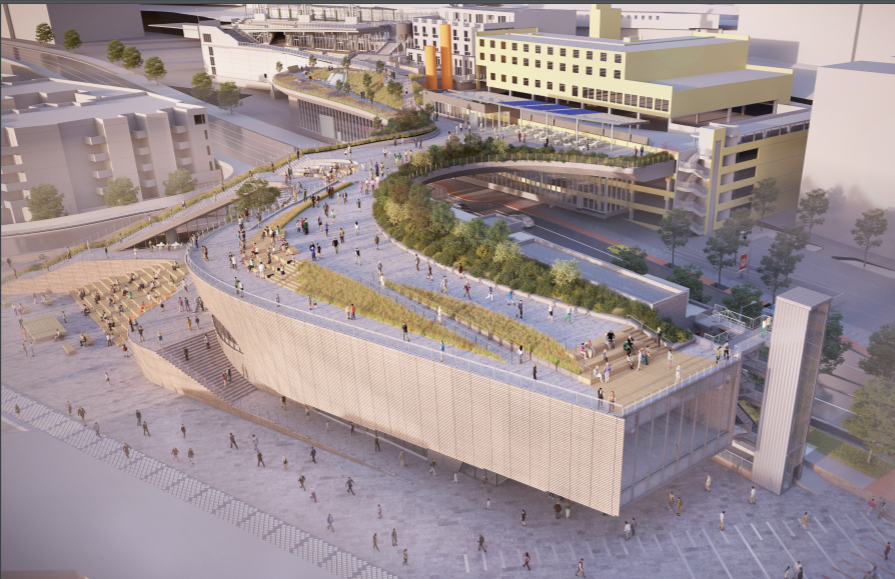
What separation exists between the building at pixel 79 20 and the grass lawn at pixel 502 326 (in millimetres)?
99384

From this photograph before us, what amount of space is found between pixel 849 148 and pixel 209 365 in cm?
4547

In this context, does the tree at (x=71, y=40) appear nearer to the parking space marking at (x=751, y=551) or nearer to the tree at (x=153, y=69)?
the tree at (x=153, y=69)

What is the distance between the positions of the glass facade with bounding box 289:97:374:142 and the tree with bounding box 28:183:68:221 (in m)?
27.6

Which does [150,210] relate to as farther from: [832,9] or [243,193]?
[832,9]

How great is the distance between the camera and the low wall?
51.7 m

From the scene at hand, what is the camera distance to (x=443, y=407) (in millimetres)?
28750

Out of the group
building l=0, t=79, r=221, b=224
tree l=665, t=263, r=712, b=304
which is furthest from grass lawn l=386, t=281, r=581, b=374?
building l=0, t=79, r=221, b=224

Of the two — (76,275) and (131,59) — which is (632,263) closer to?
(76,275)

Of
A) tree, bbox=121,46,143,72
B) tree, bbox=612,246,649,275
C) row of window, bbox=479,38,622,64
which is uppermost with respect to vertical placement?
row of window, bbox=479,38,622,64

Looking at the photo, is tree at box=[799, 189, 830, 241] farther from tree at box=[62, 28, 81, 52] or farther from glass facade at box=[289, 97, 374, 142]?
tree at box=[62, 28, 81, 52]

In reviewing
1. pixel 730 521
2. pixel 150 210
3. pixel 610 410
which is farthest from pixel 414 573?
pixel 150 210

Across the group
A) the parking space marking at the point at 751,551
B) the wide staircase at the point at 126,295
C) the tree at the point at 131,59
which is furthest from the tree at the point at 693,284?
the tree at the point at 131,59

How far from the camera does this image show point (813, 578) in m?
26.4

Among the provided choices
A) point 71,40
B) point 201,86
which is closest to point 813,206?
point 201,86
